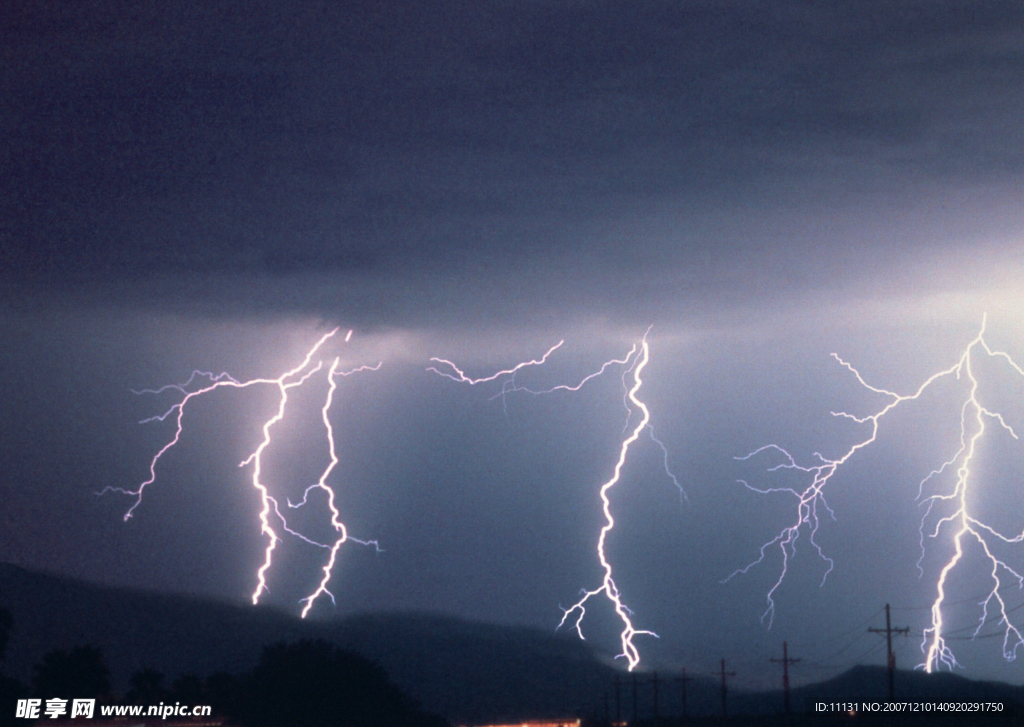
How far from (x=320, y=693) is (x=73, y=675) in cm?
1255

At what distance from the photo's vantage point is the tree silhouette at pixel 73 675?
2343 inches

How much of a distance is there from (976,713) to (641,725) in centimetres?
3278

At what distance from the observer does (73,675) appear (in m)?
60.3

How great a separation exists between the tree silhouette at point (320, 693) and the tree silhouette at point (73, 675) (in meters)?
6.99

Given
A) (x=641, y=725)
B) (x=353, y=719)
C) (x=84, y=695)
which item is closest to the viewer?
(x=84, y=695)

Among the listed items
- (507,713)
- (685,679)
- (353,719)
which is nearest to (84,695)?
(353,719)

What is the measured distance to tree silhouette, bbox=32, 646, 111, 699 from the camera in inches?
2343

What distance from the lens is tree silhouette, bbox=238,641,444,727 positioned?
62.4 metres

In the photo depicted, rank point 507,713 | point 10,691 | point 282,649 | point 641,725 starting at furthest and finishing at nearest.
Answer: point 507,713, point 641,725, point 282,649, point 10,691

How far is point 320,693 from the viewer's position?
65.8 metres

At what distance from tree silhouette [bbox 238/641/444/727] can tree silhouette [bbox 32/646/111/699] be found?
699 centimetres

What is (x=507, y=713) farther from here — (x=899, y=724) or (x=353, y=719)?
(x=899, y=724)

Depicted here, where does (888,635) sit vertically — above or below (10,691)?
above

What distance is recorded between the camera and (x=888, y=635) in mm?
49125
